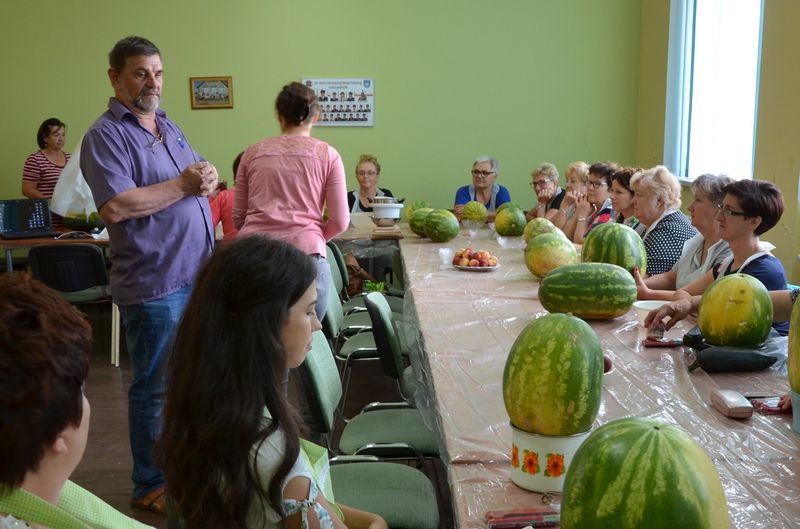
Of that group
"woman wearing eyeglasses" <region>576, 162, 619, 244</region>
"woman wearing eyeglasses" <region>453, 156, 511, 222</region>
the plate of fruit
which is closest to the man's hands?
the plate of fruit

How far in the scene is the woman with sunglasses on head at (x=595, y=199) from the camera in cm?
467

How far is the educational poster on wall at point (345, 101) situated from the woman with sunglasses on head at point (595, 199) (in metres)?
2.78

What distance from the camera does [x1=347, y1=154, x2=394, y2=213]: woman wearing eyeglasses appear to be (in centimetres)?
628

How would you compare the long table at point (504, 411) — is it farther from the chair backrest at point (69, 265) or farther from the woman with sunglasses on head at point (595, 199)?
the chair backrest at point (69, 265)

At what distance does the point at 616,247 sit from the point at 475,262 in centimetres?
94

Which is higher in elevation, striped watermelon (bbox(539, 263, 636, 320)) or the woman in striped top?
the woman in striped top

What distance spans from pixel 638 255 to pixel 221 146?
16.2 feet

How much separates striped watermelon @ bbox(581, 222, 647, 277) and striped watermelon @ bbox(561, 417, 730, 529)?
6.27ft

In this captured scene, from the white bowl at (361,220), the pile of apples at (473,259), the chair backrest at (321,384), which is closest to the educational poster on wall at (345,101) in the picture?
the white bowl at (361,220)

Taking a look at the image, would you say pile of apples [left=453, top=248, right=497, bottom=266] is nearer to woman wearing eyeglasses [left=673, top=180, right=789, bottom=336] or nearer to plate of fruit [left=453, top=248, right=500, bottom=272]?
plate of fruit [left=453, top=248, right=500, bottom=272]

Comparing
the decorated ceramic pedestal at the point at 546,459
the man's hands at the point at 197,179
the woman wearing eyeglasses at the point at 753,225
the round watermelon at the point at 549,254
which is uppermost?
the man's hands at the point at 197,179

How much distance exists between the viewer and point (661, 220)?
372 centimetres

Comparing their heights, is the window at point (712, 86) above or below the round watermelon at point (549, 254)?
above

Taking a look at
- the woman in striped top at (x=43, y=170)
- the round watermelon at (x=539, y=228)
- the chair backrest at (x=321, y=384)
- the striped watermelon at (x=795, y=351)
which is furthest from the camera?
the woman in striped top at (x=43, y=170)
